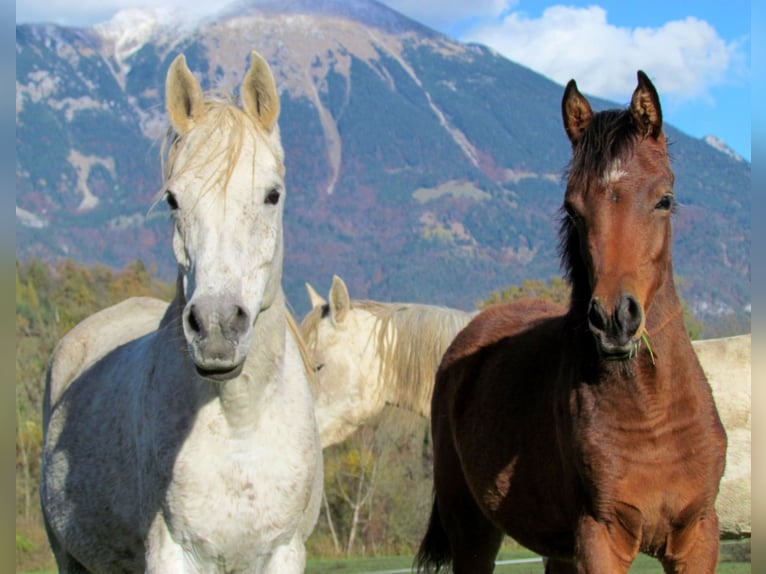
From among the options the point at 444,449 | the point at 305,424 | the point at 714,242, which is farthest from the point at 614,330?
the point at 714,242

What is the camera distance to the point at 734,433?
A: 655cm

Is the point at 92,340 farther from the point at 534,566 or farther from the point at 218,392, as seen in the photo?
the point at 534,566

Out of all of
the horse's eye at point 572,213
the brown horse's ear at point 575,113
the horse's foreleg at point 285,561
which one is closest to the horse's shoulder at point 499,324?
the brown horse's ear at point 575,113

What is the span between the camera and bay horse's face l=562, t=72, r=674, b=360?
3.60 metres

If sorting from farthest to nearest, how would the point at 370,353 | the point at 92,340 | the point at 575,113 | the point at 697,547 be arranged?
the point at 370,353
the point at 92,340
the point at 575,113
the point at 697,547

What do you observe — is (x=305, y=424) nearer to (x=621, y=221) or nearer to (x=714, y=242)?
(x=621, y=221)

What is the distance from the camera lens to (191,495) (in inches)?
146

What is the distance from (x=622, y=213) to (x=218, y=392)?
1.72m

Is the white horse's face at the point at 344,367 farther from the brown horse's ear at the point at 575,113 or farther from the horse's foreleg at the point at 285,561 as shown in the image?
the horse's foreleg at the point at 285,561

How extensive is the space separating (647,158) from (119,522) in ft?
8.92

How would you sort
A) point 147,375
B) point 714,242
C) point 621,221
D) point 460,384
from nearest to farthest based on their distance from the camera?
point 621,221 → point 147,375 → point 460,384 → point 714,242

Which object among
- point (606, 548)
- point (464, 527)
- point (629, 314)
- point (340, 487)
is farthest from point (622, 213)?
point (340, 487)

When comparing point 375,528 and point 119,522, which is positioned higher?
point 119,522

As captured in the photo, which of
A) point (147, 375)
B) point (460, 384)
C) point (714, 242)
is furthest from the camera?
point (714, 242)
